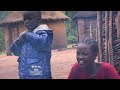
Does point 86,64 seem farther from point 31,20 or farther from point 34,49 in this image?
point 31,20

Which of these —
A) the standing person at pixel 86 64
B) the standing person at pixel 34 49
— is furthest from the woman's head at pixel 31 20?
the standing person at pixel 86 64

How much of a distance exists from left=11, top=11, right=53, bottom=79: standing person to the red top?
241 millimetres

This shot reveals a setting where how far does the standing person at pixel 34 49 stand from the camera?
2227 mm

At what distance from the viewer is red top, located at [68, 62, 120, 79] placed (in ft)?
6.86

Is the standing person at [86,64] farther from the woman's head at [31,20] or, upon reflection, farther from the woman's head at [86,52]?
the woman's head at [31,20]

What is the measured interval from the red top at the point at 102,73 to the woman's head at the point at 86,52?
0.07 m

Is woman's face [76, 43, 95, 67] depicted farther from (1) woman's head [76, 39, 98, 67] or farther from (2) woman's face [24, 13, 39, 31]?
(2) woman's face [24, 13, 39, 31]
